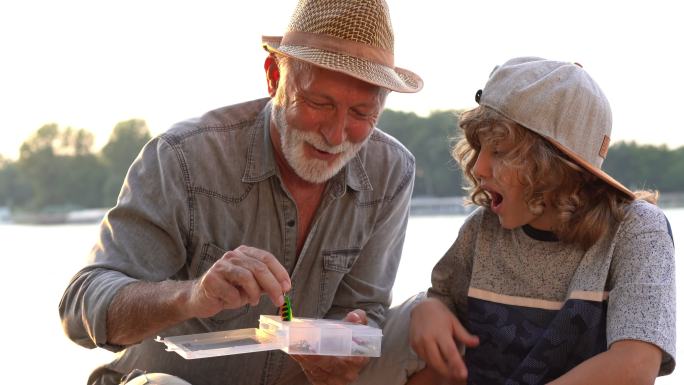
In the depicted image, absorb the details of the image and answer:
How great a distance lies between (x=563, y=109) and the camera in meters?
1.76

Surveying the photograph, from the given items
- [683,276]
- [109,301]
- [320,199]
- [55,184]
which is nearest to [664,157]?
[683,276]

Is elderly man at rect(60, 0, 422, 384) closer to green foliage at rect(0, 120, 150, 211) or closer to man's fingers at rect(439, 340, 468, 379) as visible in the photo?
man's fingers at rect(439, 340, 468, 379)

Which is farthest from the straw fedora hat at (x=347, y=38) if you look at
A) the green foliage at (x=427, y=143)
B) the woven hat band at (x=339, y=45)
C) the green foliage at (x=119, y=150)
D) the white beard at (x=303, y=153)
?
the green foliage at (x=119, y=150)

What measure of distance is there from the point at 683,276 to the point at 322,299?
3.38m

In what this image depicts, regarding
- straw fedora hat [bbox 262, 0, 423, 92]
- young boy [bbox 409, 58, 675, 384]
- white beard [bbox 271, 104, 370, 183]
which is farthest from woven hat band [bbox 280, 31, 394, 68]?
young boy [bbox 409, 58, 675, 384]

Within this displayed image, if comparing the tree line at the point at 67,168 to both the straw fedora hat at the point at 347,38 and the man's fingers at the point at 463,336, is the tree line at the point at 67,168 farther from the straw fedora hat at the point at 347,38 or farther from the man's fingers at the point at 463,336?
the man's fingers at the point at 463,336

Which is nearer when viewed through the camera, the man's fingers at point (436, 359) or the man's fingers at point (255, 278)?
the man's fingers at point (255, 278)

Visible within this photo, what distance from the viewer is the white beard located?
198 centimetres

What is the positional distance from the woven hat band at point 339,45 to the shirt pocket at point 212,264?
0.57 m

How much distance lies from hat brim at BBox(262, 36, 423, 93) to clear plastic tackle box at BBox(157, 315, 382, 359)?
59 cm

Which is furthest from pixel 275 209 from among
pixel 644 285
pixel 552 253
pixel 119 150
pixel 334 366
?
pixel 119 150

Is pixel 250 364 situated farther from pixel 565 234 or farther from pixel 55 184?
pixel 55 184

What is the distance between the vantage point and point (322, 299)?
226 centimetres

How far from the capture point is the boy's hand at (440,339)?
1.80 metres
